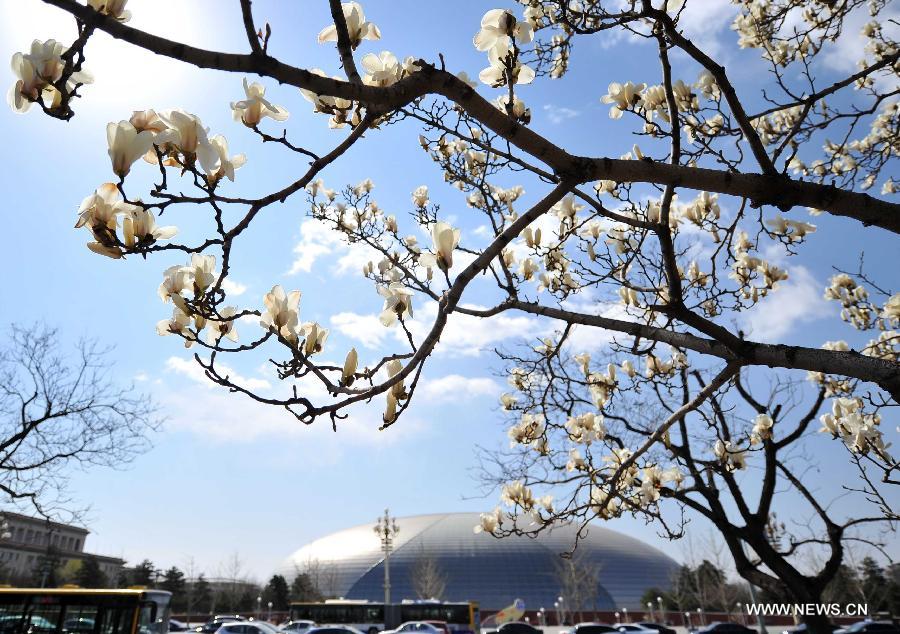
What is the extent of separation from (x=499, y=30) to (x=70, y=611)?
11.5m

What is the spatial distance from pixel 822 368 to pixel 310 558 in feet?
220

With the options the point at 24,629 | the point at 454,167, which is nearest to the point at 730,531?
the point at 454,167

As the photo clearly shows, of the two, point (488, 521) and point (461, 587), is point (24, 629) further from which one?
point (461, 587)

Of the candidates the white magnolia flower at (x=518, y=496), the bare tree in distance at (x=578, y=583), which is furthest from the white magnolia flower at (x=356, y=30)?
the bare tree in distance at (x=578, y=583)

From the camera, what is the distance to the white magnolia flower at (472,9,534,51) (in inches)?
83.1

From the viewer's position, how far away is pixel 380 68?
1.95 m

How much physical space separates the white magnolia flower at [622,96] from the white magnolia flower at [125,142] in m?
2.56

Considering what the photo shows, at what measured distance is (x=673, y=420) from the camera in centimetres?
380

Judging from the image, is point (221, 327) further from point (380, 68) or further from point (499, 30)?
point (499, 30)

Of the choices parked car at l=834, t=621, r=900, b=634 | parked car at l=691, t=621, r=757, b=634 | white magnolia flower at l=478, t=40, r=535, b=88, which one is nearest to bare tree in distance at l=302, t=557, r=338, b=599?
parked car at l=691, t=621, r=757, b=634

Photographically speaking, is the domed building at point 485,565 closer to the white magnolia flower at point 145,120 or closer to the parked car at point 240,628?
the parked car at point 240,628

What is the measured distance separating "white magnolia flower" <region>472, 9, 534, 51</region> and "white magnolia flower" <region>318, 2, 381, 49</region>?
46cm

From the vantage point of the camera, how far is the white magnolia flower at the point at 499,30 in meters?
2.11

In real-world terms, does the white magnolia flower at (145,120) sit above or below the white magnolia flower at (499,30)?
below
